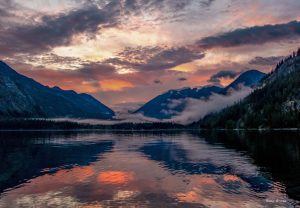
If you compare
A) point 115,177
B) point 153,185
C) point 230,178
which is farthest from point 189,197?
point 115,177

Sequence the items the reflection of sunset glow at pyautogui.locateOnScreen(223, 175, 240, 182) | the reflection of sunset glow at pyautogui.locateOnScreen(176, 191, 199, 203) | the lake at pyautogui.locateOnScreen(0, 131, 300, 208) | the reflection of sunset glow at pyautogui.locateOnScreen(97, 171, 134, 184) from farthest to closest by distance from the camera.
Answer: the reflection of sunset glow at pyautogui.locateOnScreen(97, 171, 134, 184), the reflection of sunset glow at pyautogui.locateOnScreen(223, 175, 240, 182), the reflection of sunset glow at pyautogui.locateOnScreen(176, 191, 199, 203), the lake at pyautogui.locateOnScreen(0, 131, 300, 208)

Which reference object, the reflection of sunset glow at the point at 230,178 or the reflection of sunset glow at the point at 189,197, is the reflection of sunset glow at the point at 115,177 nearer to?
the reflection of sunset glow at the point at 189,197

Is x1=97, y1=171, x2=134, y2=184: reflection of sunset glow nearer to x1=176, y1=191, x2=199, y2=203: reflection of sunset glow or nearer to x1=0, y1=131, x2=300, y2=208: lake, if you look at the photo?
x1=0, y1=131, x2=300, y2=208: lake

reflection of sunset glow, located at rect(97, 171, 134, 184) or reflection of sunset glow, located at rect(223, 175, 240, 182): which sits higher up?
reflection of sunset glow, located at rect(223, 175, 240, 182)

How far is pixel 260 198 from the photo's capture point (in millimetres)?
46250

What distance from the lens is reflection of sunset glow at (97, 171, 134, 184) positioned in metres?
61.8

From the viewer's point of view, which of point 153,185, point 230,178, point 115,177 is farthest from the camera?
point 115,177

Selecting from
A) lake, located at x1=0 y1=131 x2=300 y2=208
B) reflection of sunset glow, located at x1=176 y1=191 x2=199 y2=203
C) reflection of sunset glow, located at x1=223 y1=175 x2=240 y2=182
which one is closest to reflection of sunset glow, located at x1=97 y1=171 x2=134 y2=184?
lake, located at x1=0 y1=131 x2=300 y2=208

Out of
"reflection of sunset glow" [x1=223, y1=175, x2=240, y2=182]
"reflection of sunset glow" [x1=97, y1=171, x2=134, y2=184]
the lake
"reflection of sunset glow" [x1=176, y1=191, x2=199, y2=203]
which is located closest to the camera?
the lake

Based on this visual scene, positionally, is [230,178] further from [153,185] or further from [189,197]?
[189,197]

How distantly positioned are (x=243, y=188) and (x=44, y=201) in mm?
29538

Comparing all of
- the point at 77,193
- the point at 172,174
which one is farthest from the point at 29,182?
the point at 172,174

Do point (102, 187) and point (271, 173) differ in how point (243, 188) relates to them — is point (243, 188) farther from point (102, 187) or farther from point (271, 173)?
point (102, 187)

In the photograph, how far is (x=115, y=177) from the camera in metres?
66.6
